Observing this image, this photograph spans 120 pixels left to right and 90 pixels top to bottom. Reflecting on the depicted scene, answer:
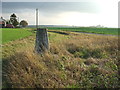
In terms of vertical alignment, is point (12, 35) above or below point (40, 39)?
above

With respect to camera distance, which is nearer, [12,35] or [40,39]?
[40,39]

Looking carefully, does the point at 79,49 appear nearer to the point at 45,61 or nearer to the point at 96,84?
the point at 45,61

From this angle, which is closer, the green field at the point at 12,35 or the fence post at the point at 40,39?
the fence post at the point at 40,39

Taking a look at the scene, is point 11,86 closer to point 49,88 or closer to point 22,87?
point 22,87

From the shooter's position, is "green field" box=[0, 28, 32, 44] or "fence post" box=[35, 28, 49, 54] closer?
"fence post" box=[35, 28, 49, 54]

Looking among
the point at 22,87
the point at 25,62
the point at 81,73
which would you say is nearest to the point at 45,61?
the point at 25,62

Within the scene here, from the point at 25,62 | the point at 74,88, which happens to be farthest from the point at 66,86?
the point at 25,62

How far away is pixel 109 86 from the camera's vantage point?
3.16 metres

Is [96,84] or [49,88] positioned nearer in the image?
[49,88]

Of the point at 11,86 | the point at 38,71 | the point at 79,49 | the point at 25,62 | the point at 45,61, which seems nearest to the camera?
the point at 11,86

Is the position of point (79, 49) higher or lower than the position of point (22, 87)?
higher

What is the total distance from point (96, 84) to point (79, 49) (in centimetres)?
373

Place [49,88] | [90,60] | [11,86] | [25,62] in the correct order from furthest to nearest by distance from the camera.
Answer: [90,60]
[25,62]
[11,86]
[49,88]

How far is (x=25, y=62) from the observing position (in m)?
3.87
